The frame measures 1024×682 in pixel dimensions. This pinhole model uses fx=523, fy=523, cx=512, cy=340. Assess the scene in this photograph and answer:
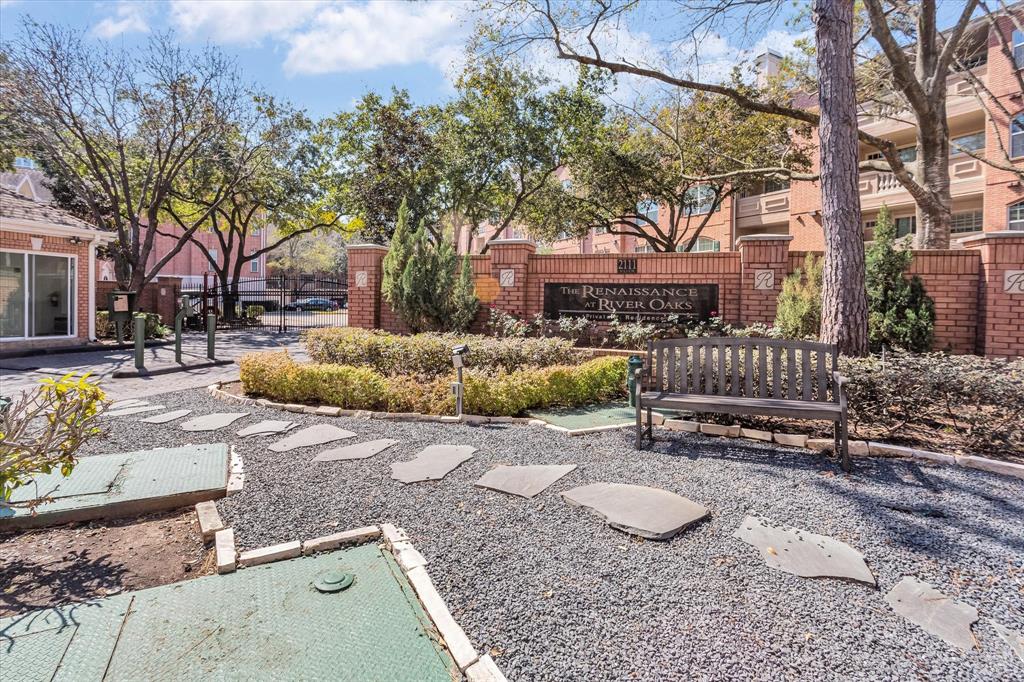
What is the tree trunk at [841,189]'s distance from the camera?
5.71 metres

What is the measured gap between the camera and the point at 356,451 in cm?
434

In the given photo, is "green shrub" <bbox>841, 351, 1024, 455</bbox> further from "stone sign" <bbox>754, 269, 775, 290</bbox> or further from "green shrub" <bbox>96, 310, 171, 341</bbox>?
"green shrub" <bbox>96, 310, 171, 341</bbox>

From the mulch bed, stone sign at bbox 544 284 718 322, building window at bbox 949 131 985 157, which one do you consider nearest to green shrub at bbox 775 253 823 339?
stone sign at bbox 544 284 718 322

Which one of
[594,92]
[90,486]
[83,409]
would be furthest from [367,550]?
[594,92]

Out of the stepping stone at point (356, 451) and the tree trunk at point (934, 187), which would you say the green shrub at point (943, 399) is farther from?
the tree trunk at point (934, 187)

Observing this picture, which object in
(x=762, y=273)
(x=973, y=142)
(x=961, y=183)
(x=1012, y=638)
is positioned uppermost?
(x=973, y=142)

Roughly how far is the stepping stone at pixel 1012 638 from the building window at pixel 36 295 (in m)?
17.0

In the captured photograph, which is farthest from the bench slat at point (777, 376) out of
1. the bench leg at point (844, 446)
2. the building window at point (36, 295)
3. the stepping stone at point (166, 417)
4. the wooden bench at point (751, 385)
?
the building window at point (36, 295)

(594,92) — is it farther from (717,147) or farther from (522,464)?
(522,464)

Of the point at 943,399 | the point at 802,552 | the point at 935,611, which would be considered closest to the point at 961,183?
the point at 943,399

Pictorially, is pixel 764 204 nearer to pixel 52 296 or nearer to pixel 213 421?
pixel 213 421

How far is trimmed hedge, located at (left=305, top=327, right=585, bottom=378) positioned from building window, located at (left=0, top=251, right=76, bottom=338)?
10.2 m

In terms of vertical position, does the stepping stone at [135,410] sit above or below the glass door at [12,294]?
below

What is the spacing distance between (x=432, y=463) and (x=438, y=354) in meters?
2.96
